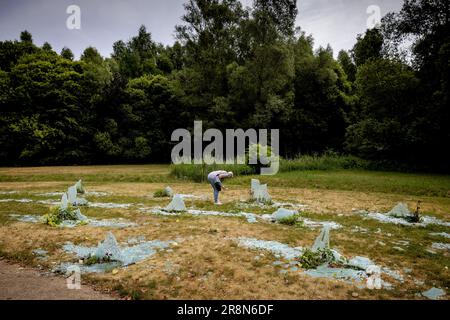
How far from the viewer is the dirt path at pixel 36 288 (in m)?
5.41

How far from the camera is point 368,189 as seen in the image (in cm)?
1773

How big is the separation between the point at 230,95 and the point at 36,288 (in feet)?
110

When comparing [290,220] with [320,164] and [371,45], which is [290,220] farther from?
[371,45]

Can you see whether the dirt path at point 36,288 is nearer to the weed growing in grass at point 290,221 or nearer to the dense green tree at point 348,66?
the weed growing in grass at point 290,221

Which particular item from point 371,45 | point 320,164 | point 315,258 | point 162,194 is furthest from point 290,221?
point 371,45

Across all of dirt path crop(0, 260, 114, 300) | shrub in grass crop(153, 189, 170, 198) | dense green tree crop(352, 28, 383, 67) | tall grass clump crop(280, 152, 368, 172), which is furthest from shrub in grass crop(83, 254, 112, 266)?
dense green tree crop(352, 28, 383, 67)

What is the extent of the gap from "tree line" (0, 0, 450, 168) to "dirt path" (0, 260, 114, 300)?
27.9 meters

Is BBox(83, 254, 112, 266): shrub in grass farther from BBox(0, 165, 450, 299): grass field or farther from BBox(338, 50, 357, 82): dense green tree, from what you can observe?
BBox(338, 50, 357, 82): dense green tree

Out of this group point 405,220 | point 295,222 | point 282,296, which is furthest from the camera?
point 405,220

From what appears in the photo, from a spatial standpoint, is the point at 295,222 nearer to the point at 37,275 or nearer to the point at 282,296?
the point at 282,296

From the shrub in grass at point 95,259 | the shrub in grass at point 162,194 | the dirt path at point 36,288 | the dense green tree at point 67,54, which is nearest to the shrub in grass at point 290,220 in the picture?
the shrub in grass at point 95,259

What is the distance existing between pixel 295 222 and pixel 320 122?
105 ft

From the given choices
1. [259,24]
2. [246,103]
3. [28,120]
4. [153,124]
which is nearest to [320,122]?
[246,103]

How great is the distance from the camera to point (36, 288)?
5730mm
